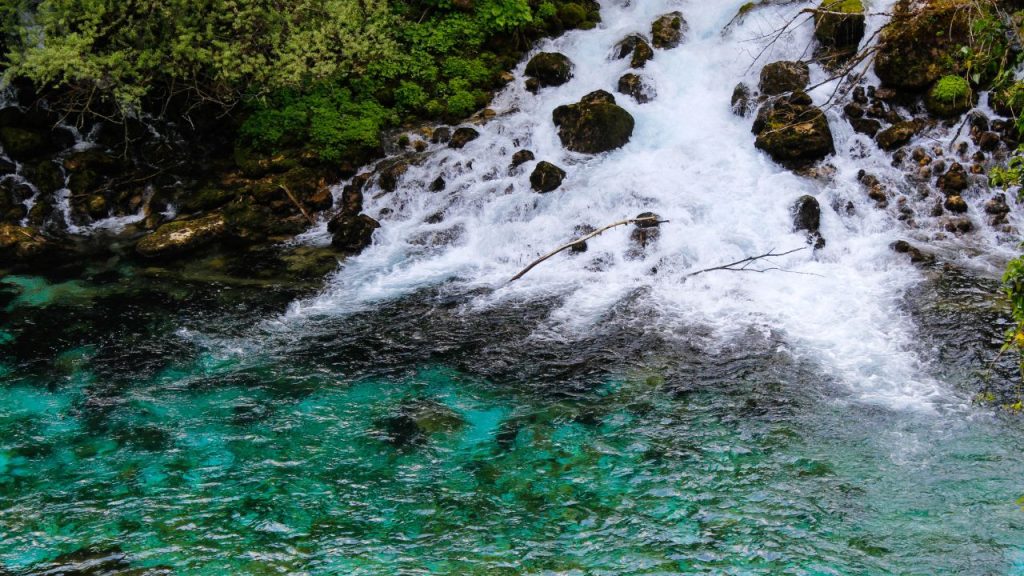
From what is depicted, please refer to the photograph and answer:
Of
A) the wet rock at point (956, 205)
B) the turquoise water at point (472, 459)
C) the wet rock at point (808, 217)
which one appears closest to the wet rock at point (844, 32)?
the wet rock at point (956, 205)

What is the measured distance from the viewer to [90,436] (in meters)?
9.02

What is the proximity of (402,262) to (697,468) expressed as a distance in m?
7.37

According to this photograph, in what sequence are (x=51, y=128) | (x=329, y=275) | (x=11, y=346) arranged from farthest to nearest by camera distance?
(x=51, y=128)
(x=329, y=275)
(x=11, y=346)

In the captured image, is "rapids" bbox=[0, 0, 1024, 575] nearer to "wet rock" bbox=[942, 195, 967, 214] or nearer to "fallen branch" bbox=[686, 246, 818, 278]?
"fallen branch" bbox=[686, 246, 818, 278]

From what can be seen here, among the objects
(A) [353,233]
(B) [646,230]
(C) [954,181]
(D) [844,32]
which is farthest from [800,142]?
(A) [353,233]

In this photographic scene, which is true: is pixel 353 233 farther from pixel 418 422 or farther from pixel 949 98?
pixel 949 98

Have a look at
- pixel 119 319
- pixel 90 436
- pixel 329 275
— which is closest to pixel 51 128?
pixel 119 319

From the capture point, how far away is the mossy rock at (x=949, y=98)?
1395 cm

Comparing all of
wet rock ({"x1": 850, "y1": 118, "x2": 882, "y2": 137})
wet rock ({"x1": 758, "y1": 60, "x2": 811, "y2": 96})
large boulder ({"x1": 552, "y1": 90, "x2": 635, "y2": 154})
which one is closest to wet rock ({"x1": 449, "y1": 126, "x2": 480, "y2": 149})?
large boulder ({"x1": 552, "y1": 90, "x2": 635, "y2": 154})

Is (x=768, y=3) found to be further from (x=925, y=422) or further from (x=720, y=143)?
(x=925, y=422)

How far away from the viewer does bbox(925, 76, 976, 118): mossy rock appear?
13945mm

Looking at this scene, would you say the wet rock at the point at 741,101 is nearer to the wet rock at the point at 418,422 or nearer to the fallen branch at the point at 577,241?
the fallen branch at the point at 577,241

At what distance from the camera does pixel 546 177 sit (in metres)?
14.7

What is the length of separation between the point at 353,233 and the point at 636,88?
7073 millimetres
